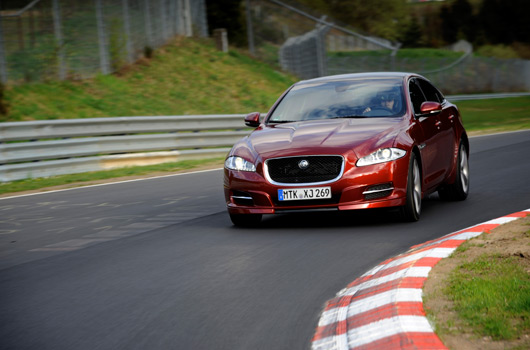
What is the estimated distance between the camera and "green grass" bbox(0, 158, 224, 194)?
14406mm

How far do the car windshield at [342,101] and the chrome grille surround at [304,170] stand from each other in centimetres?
116

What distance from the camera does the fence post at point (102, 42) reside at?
24703 millimetres

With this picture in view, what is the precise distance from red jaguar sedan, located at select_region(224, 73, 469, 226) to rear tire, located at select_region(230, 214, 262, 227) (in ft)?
0.03

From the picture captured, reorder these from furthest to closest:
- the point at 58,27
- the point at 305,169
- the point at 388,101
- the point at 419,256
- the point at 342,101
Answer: the point at 58,27 → the point at 342,101 → the point at 388,101 → the point at 305,169 → the point at 419,256

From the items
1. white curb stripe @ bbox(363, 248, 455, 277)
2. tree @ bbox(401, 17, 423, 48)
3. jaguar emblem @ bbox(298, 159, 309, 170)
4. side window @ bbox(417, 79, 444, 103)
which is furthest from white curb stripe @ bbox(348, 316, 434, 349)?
tree @ bbox(401, 17, 423, 48)

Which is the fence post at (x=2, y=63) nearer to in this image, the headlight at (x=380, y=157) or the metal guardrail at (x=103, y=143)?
the metal guardrail at (x=103, y=143)

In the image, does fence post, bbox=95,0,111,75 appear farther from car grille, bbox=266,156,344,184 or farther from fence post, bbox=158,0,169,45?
car grille, bbox=266,156,344,184

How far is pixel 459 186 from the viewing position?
10.4m

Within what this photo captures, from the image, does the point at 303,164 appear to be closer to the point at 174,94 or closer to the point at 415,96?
the point at 415,96

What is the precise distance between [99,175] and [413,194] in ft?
28.1

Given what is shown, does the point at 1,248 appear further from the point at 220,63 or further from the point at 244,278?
the point at 220,63

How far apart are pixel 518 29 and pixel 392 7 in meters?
39.0

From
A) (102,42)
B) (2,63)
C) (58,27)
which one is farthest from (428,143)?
(102,42)

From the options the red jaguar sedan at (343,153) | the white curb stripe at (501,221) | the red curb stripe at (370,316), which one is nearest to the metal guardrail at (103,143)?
the red jaguar sedan at (343,153)
